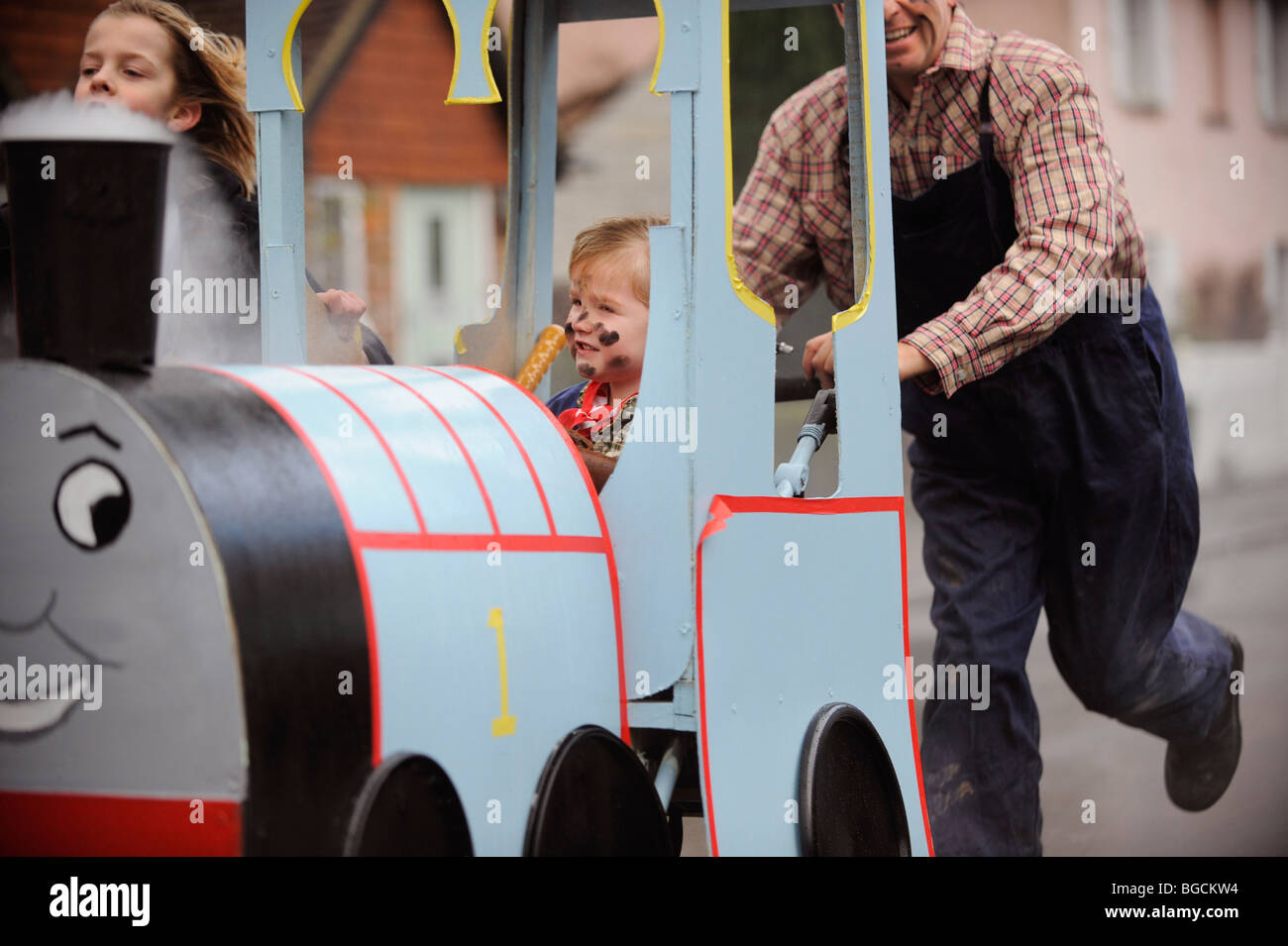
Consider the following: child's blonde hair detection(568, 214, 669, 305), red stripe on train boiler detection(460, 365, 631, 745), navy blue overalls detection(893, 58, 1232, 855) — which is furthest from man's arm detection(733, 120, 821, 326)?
red stripe on train boiler detection(460, 365, 631, 745)

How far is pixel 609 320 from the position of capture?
2.80 metres

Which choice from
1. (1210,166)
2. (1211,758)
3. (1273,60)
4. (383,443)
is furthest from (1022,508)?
(383,443)

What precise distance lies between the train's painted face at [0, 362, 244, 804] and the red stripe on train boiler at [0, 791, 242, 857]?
0.02m

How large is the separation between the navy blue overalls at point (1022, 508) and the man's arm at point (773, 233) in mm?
232

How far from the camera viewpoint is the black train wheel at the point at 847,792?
2.45m

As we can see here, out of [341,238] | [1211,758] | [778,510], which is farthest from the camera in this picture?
[341,238]

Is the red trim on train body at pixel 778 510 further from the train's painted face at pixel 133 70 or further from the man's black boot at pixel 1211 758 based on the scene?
the man's black boot at pixel 1211 758

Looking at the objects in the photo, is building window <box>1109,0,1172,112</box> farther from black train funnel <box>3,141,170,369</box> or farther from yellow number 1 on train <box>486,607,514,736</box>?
black train funnel <box>3,141,170,369</box>

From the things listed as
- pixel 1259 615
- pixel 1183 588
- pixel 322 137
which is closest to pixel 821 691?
pixel 1183 588

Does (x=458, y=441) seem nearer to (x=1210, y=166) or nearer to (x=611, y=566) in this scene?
(x=611, y=566)

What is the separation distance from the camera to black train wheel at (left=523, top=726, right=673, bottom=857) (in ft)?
6.72

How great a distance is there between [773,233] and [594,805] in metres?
1.71
